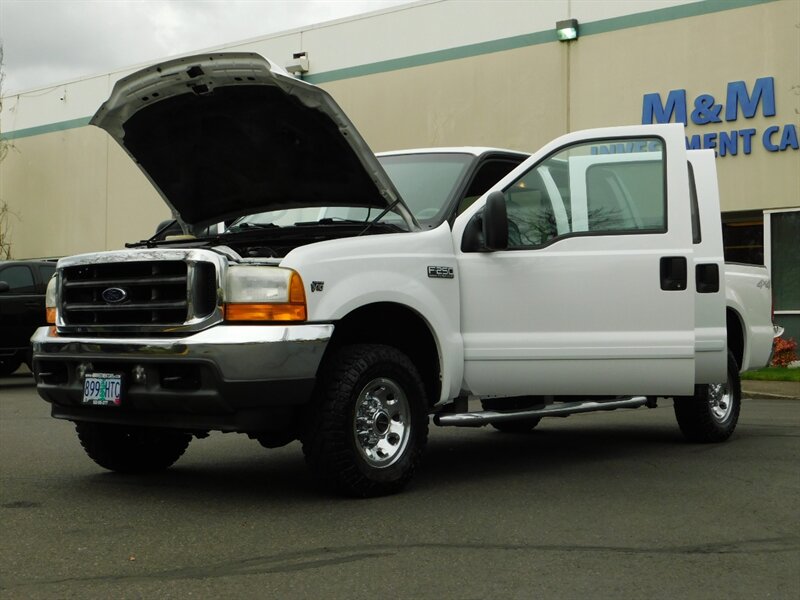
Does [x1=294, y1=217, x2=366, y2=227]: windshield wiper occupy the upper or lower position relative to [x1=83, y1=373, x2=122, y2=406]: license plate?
upper

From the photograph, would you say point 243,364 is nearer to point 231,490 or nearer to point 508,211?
point 231,490

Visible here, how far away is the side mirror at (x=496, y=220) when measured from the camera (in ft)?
21.9

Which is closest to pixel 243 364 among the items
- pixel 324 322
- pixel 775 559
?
pixel 324 322

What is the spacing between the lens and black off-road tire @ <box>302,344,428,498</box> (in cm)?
604

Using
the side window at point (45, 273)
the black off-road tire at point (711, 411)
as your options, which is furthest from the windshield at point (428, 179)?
the side window at point (45, 273)

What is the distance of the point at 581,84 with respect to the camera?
20828mm

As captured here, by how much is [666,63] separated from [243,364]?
15.6 metres

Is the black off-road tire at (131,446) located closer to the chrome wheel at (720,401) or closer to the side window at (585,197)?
the side window at (585,197)

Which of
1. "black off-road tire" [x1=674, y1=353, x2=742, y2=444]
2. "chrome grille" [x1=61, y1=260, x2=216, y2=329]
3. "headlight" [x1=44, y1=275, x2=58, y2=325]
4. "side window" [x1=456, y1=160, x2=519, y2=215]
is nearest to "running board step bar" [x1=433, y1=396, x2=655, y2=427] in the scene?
"black off-road tire" [x1=674, y1=353, x2=742, y2=444]

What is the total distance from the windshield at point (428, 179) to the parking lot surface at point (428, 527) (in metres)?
1.68

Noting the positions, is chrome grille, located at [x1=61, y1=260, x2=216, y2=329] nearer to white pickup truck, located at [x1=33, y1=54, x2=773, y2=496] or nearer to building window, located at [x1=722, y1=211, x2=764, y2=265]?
white pickup truck, located at [x1=33, y1=54, x2=773, y2=496]

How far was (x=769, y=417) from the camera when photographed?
1102 cm

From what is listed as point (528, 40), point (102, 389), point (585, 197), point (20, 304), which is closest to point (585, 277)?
point (585, 197)

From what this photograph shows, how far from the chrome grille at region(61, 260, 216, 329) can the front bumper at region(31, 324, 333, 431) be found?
150 millimetres
